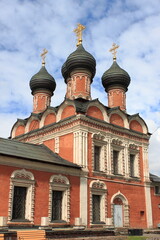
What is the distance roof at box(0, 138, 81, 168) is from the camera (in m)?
12.4

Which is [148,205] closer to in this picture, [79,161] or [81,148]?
[79,161]

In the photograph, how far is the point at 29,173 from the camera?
40.7ft

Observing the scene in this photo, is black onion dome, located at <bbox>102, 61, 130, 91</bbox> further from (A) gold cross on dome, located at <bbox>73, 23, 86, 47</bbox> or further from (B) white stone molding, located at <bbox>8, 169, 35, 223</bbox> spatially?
(B) white stone molding, located at <bbox>8, 169, 35, 223</bbox>

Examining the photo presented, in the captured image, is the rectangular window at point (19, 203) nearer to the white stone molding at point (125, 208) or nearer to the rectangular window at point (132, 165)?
the white stone molding at point (125, 208)

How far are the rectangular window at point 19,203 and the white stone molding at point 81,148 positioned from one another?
121 inches

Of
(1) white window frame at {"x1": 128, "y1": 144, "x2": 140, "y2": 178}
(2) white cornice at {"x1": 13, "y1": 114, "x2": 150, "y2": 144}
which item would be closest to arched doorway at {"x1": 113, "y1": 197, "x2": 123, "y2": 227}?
(1) white window frame at {"x1": 128, "y1": 144, "x2": 140, "y2": 178}

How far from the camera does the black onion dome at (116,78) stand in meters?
19.5

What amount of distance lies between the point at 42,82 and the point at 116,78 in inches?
183

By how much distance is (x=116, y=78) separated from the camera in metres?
A: 19.5

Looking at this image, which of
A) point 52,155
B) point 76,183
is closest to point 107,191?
point 76,183

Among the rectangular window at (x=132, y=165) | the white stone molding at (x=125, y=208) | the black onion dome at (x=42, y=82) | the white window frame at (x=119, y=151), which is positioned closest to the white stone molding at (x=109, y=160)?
the white window frame at (x=119, y=151)

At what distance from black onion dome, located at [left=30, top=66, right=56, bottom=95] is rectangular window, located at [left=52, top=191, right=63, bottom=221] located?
27.3ft

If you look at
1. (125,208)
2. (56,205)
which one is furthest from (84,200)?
(125,208)

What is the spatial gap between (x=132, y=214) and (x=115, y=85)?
25.8 feet
